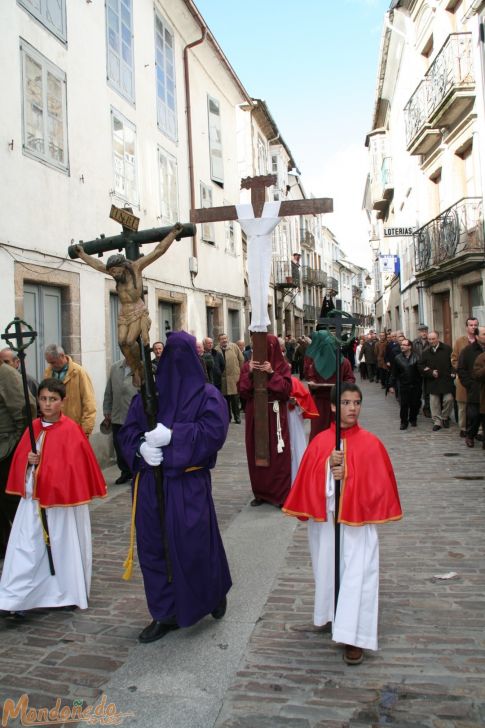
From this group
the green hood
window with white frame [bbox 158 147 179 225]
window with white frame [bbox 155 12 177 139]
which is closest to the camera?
the green hood

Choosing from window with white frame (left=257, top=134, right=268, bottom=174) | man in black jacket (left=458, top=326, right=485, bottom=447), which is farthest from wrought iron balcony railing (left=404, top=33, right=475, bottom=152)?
window with white frame (left=257, top=134, right=268, bottom=174)

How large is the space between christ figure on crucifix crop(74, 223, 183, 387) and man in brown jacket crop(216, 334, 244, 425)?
997 cm

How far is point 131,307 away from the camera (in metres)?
3.49

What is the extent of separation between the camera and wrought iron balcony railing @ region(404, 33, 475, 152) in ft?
46.6

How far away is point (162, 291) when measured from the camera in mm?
13117

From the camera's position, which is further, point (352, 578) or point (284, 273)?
point (284, 273)

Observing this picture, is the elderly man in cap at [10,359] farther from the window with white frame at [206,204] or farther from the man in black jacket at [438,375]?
the window with white frame at [206,204]

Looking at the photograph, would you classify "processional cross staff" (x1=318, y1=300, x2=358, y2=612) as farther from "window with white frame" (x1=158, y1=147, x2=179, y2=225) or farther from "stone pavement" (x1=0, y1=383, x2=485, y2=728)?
"window with white frame" (x1=158, y1=147, x2=179, y2=225)

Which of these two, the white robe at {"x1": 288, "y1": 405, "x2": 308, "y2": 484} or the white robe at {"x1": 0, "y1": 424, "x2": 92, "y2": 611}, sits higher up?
the white robe at {"x1": 288, "y1": 405, "x2": 308, "y2": 484}

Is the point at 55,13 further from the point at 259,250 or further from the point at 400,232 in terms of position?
the point at 400,232

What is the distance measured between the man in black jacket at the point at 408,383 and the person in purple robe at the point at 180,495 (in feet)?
29.5

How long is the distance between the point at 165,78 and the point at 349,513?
13.0 m

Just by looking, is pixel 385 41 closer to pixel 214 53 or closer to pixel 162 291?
pixel 214 53

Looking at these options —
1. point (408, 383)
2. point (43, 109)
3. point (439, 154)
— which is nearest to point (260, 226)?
point (43, 109)
